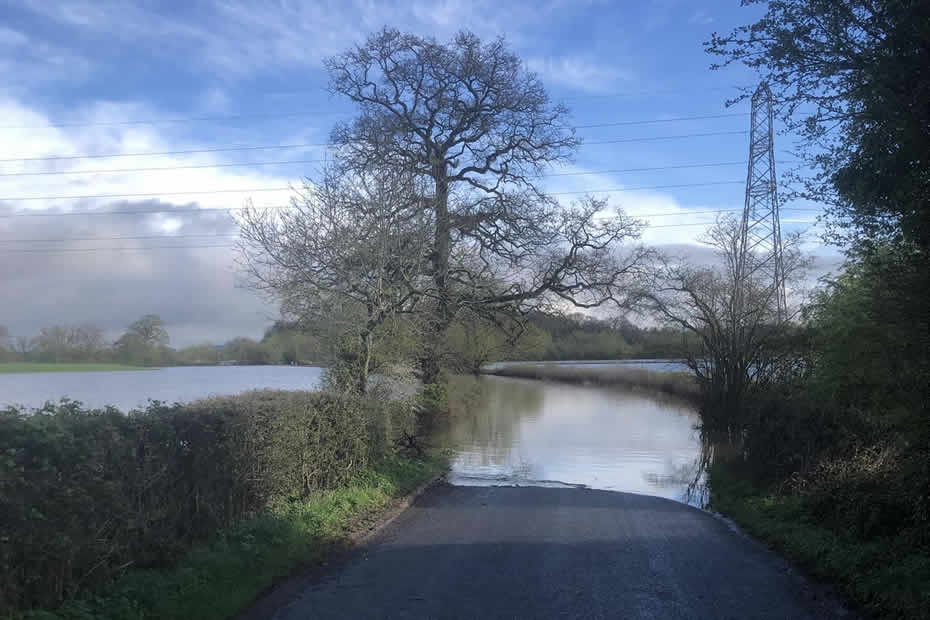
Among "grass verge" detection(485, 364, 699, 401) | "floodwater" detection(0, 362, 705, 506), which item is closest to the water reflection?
"floodwater" detection(0, 362, 705, 506)

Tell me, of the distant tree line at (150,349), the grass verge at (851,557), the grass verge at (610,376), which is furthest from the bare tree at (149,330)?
the grass verge at (610,376)

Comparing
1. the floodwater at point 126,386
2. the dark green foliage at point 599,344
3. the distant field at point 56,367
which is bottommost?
the floodwater at point 126,386

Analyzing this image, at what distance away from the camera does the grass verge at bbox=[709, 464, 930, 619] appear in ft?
22.4

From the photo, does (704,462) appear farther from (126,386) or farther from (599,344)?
(599,344)

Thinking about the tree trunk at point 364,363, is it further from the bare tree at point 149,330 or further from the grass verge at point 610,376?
the grass verge at point 610,376

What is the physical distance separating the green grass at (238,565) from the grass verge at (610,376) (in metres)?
30.7

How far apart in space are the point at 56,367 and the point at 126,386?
101 centimetres

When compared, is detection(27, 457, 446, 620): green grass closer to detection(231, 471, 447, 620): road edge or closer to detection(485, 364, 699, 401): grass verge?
detection(231, 471, 447, 620): road edge

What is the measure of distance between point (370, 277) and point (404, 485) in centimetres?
523

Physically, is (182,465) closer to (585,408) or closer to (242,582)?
(242,582)

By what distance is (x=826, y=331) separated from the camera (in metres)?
16.2

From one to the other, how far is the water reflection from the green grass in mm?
6050

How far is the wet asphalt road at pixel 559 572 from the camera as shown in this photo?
7160 mm

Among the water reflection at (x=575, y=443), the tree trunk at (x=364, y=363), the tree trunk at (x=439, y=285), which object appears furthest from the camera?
the tree trunk at (x=439, y=285)
